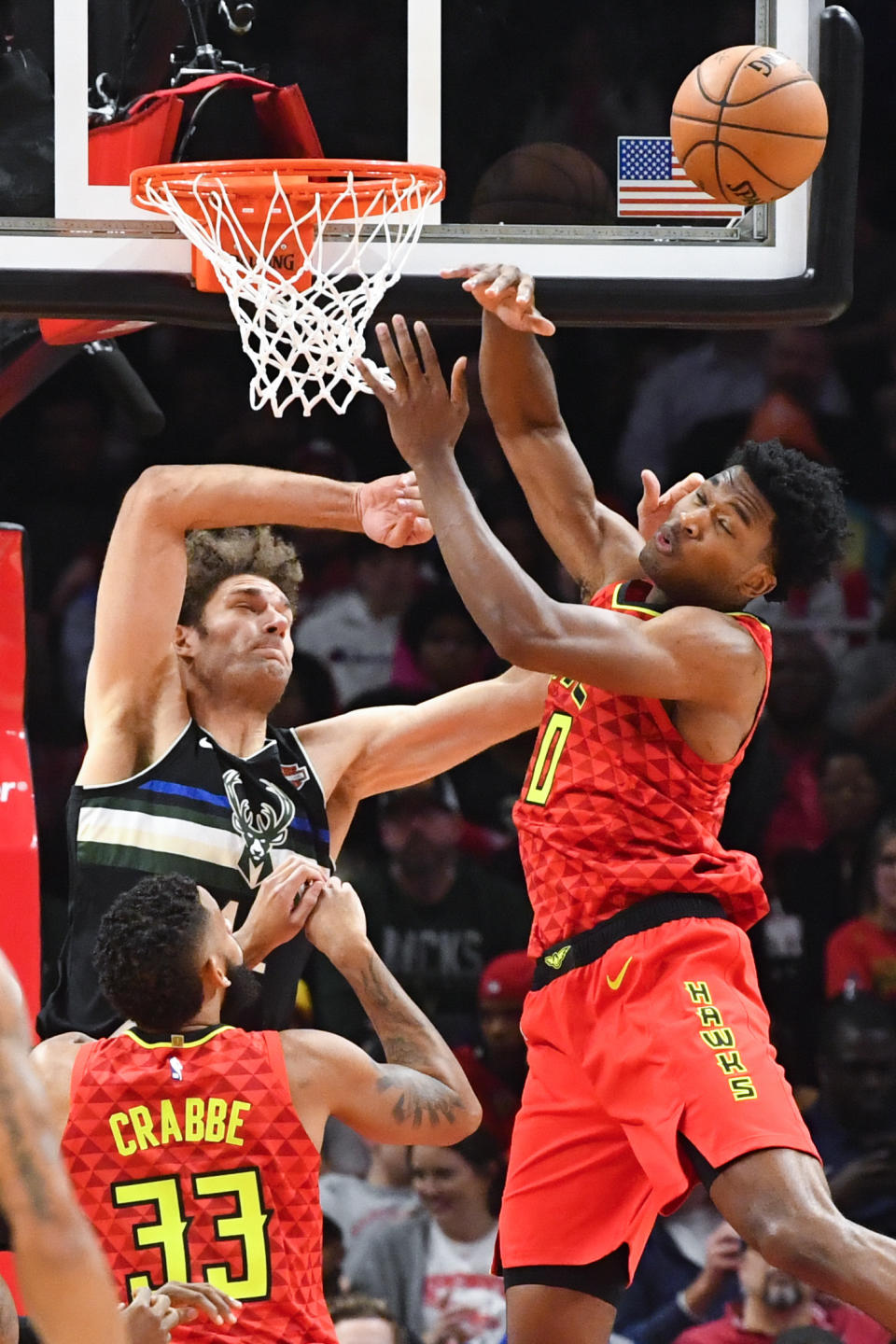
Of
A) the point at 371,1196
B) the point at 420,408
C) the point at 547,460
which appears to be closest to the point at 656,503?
the point at 547,460

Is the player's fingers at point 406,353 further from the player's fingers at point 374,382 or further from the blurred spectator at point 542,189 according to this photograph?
the blurred spectator at point 542,189

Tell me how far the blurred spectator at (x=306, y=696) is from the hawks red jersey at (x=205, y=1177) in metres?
3.37

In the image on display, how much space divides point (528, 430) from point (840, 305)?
90cm

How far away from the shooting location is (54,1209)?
83.1 inches

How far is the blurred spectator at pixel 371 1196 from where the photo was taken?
6.14 meters

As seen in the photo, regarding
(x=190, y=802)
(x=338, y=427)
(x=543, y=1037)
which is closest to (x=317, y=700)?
(x=338, y=427)

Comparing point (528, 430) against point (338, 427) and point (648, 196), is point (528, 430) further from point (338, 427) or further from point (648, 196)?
point (338, 427)

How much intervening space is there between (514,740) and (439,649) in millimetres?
436

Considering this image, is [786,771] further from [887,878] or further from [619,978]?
[619,978]

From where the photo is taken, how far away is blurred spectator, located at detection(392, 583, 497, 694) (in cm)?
716

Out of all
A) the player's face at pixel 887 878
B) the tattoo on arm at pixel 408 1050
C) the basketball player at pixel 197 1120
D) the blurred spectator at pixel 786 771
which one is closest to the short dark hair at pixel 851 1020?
the player's face at pixel 887 878

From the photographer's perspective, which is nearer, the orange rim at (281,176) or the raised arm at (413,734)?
the orange rim at (281,176)

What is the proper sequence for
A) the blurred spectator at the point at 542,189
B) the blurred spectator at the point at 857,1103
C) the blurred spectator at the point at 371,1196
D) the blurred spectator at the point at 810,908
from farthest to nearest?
1. the blurred spectator at the point at 810,908
2. the blurred spectator at the point at 857,1103
3. the blurred spectator at the point at 371,1196
4. the blurred spectator at the point at 542,189

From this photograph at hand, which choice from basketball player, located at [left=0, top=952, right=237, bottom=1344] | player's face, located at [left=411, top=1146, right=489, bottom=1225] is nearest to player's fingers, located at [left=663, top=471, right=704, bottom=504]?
basketball player, located at [left=0, top=952, right=237, bottom=1344]
